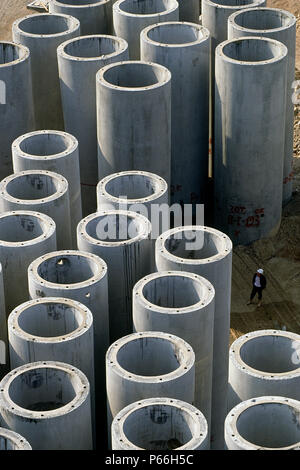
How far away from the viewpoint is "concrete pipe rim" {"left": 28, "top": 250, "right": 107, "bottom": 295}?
57.1 feet

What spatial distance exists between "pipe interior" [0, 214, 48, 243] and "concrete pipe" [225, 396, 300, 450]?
628 cm

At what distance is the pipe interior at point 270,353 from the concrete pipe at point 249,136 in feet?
30.7

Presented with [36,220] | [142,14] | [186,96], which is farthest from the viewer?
[142,14]

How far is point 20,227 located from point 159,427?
630cm

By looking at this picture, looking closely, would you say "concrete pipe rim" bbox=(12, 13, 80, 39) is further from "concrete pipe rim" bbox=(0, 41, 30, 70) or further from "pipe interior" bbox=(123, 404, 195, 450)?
"pipe interior" bbox=(123, 404, 195, 450)

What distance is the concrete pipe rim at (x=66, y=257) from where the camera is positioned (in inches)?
685

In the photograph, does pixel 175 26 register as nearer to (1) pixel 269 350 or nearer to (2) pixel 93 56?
(2) pixel 93 56

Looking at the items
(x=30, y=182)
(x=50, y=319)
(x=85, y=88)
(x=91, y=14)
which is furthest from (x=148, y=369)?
(x=91, y=14)

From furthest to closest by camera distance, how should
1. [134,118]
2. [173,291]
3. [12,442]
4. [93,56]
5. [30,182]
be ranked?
[93,56] < [134,118] < [30,182] < [173,291] < [12,442]

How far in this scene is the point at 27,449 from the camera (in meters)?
14.1

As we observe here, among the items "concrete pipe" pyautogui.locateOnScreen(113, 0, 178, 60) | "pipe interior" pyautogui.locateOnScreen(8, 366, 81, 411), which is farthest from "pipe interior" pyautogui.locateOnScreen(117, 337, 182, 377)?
"concrete pipe" pyautogui.locateOnScreen(113, 0, 178, 60)

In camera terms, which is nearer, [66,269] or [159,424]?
[159,424]

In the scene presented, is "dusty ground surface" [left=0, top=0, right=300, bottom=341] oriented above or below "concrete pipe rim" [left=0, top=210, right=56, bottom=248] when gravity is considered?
below

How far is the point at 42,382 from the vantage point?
15812mm
